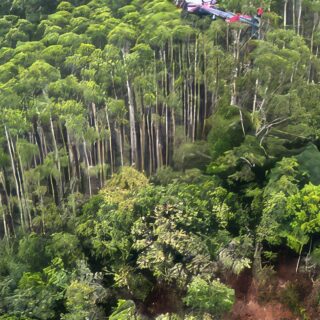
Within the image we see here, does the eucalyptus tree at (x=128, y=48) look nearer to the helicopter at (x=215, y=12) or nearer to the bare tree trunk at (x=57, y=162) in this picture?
the helicopter at (x=215, y=12)

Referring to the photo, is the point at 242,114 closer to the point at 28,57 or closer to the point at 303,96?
the point at 303,96

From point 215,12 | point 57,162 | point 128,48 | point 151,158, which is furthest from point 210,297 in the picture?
point 215,12

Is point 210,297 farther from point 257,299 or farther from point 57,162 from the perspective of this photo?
point 57,162

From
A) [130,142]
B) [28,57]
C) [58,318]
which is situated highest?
[28,57]

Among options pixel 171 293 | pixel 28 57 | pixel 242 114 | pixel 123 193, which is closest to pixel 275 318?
pixel 171 293

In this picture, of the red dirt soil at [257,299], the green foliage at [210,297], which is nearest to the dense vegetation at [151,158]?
the green foliage at [210,297]

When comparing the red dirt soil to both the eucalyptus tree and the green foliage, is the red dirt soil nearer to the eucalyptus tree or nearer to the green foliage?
the green foliage

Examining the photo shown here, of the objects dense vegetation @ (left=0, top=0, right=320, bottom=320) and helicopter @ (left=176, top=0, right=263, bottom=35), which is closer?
dense vegetation @ (left=0, top=0, right=320, bottom=320)

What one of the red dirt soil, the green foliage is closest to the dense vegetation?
the green foliage
